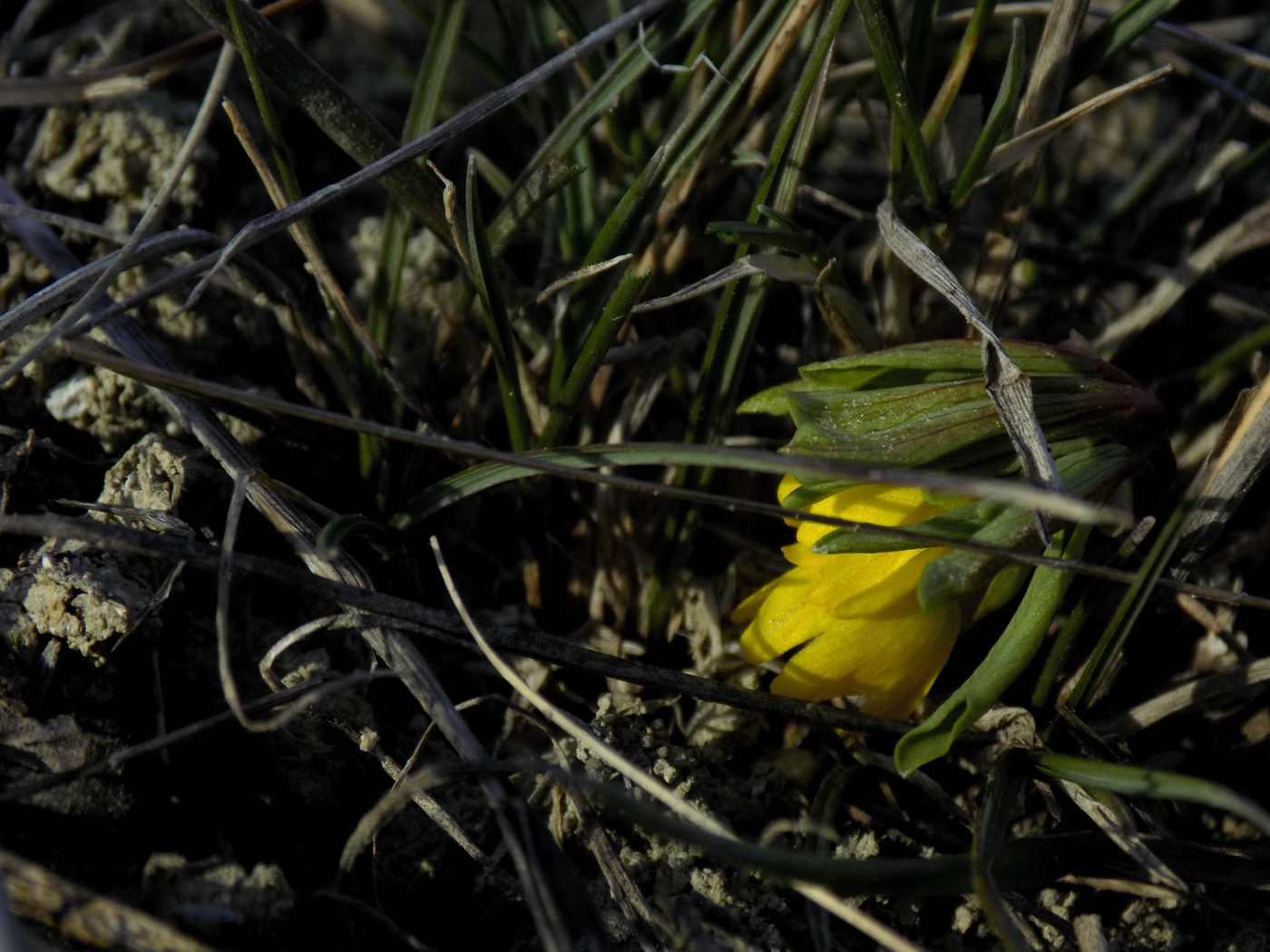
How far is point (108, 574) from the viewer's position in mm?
1716

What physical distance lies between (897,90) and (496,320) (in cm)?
81

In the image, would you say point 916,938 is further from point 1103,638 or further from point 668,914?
point 1103,638

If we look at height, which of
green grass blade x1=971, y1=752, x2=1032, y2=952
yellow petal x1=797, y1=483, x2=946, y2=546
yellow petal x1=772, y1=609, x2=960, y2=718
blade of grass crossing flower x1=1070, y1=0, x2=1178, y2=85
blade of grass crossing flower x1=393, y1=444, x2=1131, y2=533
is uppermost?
blade of grass crossing flower x1=1070, y1=0, x2=1178, y2=85

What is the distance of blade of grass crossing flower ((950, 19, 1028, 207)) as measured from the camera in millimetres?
1770

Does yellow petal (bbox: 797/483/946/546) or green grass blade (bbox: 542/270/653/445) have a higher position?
green grass blade (bbox: 542/270/653/445)

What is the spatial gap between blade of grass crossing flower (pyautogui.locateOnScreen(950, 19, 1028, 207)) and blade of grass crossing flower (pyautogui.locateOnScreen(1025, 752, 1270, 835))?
39.8 inches

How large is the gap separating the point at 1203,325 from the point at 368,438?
190 centimetres

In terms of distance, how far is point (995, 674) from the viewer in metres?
1.67

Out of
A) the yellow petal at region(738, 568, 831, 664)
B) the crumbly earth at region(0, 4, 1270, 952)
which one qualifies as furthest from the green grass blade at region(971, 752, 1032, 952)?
the yellow petal at region(738, 568, 831, 664)

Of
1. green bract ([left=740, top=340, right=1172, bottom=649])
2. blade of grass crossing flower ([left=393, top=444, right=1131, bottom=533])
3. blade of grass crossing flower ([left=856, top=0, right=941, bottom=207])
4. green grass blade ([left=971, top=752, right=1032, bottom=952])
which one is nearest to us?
blade of grass crossing flower ([left=393, top=444, right=1131, bottom=533])

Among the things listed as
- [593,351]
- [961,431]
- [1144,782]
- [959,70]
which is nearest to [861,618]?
[961,431]

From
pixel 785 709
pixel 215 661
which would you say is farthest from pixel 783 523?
pixel 215 661

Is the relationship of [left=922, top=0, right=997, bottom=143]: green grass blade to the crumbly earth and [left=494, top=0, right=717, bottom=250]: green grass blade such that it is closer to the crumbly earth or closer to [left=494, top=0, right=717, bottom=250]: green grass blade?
[left=494, top=0, right=717, bottom=250]: green grass blade

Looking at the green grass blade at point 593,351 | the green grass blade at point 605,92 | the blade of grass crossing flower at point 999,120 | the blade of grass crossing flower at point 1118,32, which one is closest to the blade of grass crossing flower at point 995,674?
the blade of grass crossing flower at point 999,120
